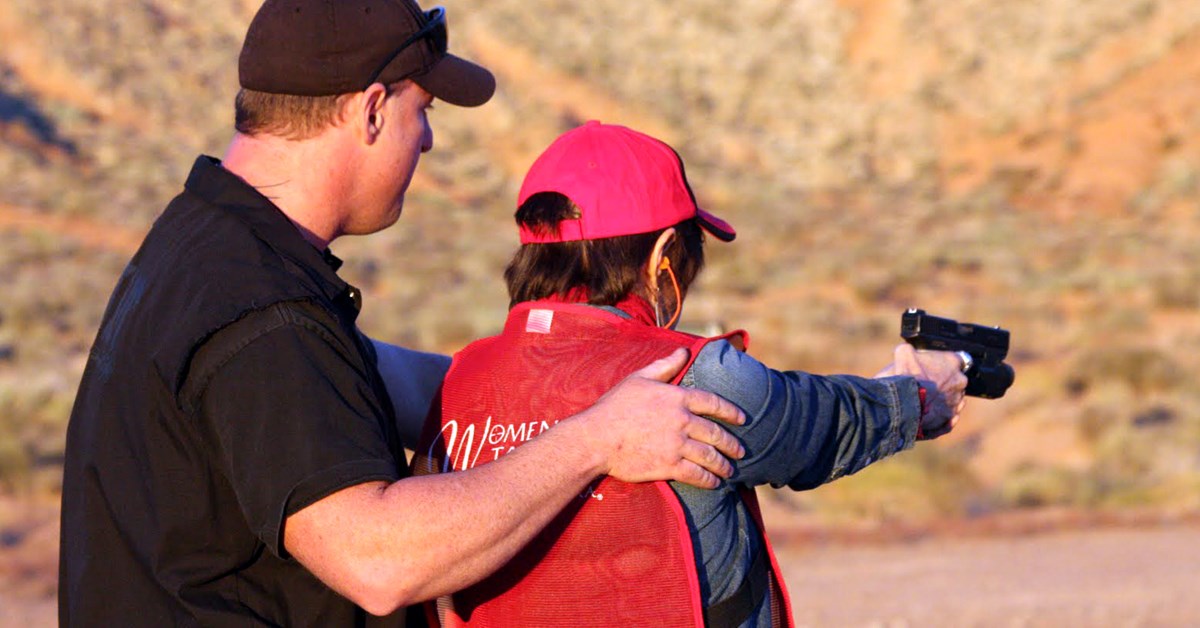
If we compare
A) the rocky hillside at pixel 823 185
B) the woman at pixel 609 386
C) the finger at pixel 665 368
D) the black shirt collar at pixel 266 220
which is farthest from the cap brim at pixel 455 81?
the rocky hillside at pixel 823 185

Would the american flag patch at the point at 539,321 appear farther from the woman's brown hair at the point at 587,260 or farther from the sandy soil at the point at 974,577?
the sandy soil at the point at 974,577

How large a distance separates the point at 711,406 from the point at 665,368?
0.31 ft

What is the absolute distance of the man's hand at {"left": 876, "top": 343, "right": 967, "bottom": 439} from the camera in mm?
2846

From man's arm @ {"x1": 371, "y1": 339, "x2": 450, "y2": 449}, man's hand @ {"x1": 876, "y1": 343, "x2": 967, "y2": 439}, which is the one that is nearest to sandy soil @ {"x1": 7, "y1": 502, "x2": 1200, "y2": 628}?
man's hand @ {"x1": 876, "y1": 343, "x2": 967, "y2": 439}

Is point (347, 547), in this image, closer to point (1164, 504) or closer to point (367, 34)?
point (367, 34)

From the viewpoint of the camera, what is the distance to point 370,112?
2.43 m

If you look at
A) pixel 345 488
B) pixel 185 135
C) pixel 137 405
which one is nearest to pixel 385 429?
pixel 345 488

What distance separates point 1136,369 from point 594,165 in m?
12.7

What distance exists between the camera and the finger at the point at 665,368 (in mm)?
2350

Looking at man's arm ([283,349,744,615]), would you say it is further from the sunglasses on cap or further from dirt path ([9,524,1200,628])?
dirt path ([9,524,1200,628])

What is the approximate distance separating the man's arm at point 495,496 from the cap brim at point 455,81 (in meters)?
0.62

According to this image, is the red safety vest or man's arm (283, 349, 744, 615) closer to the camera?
man's arm (283, 349, 744, 615)

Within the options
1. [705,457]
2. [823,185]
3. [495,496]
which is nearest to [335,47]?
[495,496]

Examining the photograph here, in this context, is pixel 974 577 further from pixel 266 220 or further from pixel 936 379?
pixel 266 220
